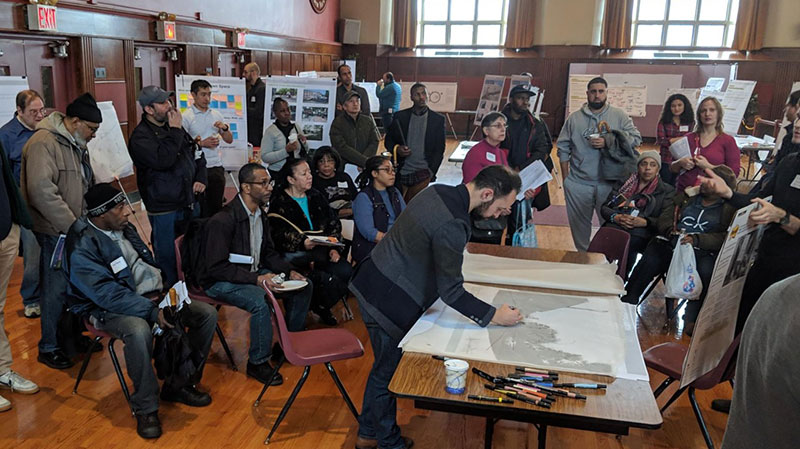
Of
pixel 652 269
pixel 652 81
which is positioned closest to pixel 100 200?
pixel 652 269

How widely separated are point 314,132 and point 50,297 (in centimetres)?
341

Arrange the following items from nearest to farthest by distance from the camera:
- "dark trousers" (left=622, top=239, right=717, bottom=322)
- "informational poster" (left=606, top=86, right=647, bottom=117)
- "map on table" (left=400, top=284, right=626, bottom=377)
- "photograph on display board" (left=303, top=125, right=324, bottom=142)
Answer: "map on table" (left=400, top=284, right=626, bottom=377), "dark trousers" (left=622, top=239, right=717, bottom=322), "photograph on display board" (left=303, top=125, right=324, bottom=142), "informational poster" (left=606, top=86, right=647, bottom=117)

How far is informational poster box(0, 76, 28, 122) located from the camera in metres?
5.07

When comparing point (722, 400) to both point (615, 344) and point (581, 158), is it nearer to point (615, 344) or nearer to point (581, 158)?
point (615, 344)

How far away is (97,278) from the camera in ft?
10.2

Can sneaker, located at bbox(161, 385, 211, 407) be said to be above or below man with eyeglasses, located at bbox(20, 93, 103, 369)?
below

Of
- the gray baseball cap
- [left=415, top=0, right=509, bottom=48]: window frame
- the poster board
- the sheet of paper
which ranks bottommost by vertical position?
the sheet of paper

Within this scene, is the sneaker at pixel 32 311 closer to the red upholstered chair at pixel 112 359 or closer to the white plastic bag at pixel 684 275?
the red upholstered chair at pixel 112 359

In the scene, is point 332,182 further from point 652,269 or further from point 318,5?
point 318,5

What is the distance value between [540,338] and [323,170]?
3017 millimetres

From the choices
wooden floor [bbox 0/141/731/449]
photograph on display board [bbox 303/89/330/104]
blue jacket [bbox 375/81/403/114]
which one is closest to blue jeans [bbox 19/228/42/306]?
wooden floor [bbox 0/141/731/449]

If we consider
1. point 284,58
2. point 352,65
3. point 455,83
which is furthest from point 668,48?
point 284,58

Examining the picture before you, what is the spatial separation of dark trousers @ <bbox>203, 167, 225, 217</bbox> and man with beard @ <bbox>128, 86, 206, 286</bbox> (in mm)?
920

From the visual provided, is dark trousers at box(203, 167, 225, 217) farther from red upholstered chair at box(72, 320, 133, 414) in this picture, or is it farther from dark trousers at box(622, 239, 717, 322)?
dark trousers at box(622, 239, 717, 322)
